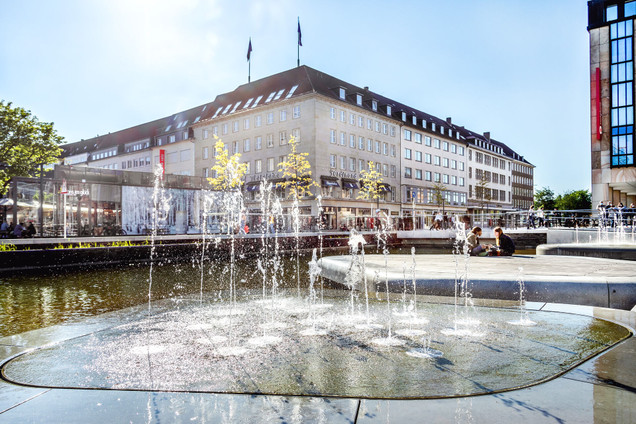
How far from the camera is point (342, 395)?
2789 millimetres

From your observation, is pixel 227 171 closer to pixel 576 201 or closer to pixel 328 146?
pixel 328 146

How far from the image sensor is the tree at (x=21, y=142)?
31.4 metres

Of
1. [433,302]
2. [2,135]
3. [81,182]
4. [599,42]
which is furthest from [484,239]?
[2,135]

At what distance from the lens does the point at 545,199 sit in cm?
11638

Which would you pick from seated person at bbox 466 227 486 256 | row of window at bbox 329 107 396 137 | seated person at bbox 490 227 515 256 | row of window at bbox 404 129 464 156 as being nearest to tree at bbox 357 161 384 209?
row of window at bbox 329 107 396 137

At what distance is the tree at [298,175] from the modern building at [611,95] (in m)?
24.6

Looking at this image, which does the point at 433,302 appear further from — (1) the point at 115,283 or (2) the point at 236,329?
(1) the point at 115,283

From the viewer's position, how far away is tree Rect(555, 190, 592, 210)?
111 metres

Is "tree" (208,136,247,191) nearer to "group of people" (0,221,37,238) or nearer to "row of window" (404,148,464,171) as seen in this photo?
"group of people" (0,221,37,238)

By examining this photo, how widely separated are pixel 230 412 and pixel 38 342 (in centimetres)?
271

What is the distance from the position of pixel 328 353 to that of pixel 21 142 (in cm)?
3595

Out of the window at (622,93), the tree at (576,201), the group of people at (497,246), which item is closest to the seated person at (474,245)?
the group of people at (497,246)

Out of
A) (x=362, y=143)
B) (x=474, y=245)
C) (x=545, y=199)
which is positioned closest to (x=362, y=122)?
(x=362, y=143)

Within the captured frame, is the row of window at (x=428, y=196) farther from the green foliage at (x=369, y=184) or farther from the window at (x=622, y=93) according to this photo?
the window at (x=622, y=93)
